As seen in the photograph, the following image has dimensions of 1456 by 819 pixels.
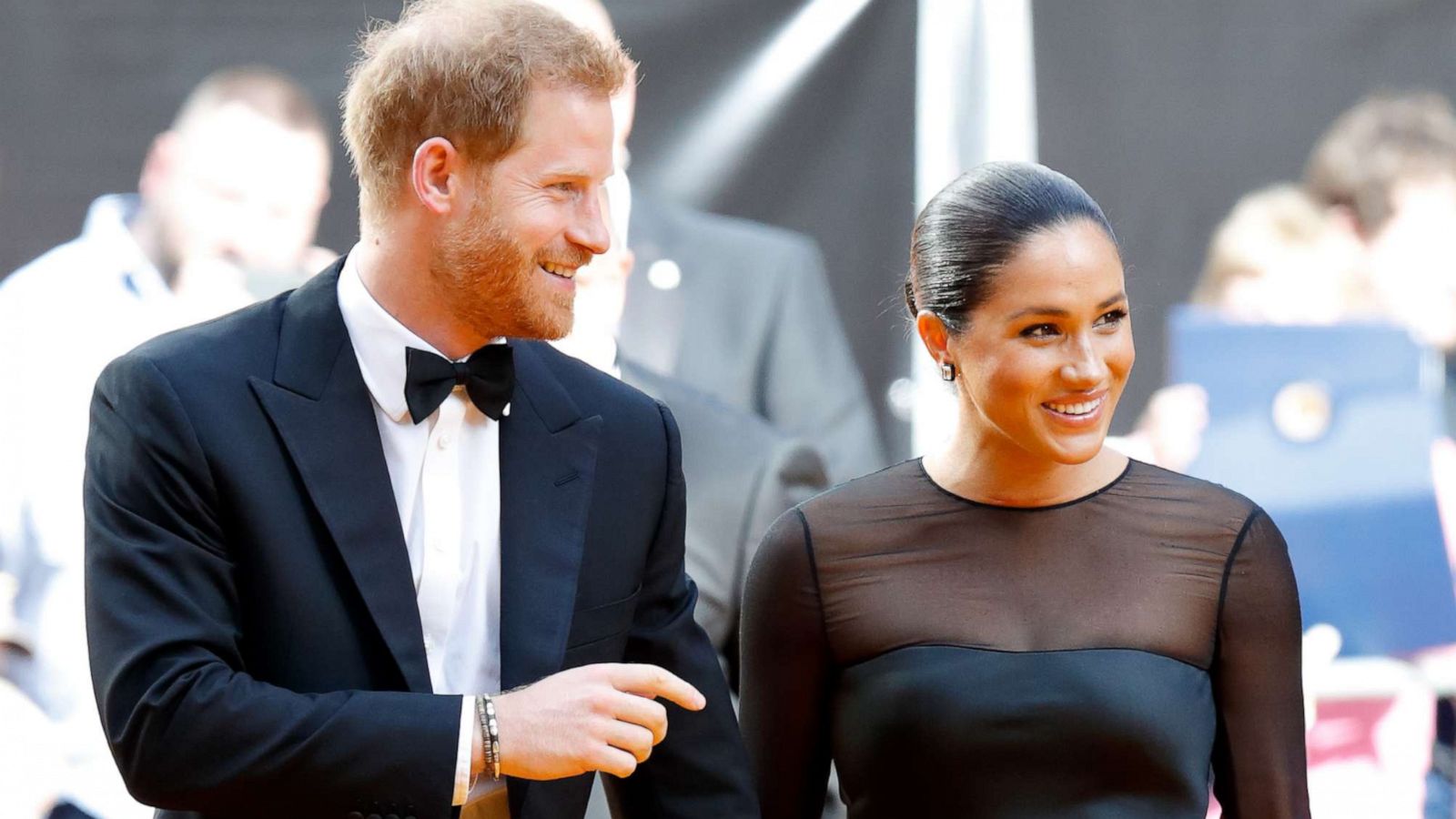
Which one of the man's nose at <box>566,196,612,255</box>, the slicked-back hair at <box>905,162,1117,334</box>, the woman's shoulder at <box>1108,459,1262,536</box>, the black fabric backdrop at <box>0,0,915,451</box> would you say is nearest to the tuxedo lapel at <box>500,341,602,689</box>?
the man's nose at <box>566,196,612,255</box>

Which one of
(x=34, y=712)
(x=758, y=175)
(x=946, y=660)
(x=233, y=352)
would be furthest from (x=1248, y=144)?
(x=34, y=712)

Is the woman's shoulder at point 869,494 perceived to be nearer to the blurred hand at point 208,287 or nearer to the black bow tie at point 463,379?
the black bow tie at point 463,379

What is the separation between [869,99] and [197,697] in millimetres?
2143

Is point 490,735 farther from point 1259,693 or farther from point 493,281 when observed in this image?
point 1259,693

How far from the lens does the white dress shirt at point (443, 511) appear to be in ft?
5.88

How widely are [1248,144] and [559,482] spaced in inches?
81.7

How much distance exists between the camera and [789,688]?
7.13ft

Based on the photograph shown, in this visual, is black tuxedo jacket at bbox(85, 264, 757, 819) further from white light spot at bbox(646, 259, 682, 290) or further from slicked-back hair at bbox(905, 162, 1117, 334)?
white light spot at bbox(646, 259, 682, 290)

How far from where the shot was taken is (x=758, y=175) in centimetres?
338

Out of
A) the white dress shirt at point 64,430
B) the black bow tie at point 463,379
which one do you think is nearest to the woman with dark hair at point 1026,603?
the black bow tie at point 463,379

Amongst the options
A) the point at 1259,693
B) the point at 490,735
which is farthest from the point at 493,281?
the point at 1259,693

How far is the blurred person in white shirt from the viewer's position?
3168 millimetres

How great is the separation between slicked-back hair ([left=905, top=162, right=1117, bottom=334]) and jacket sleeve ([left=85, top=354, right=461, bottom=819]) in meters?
0.86

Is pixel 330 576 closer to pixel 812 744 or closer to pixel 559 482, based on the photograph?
pixel 559 482
